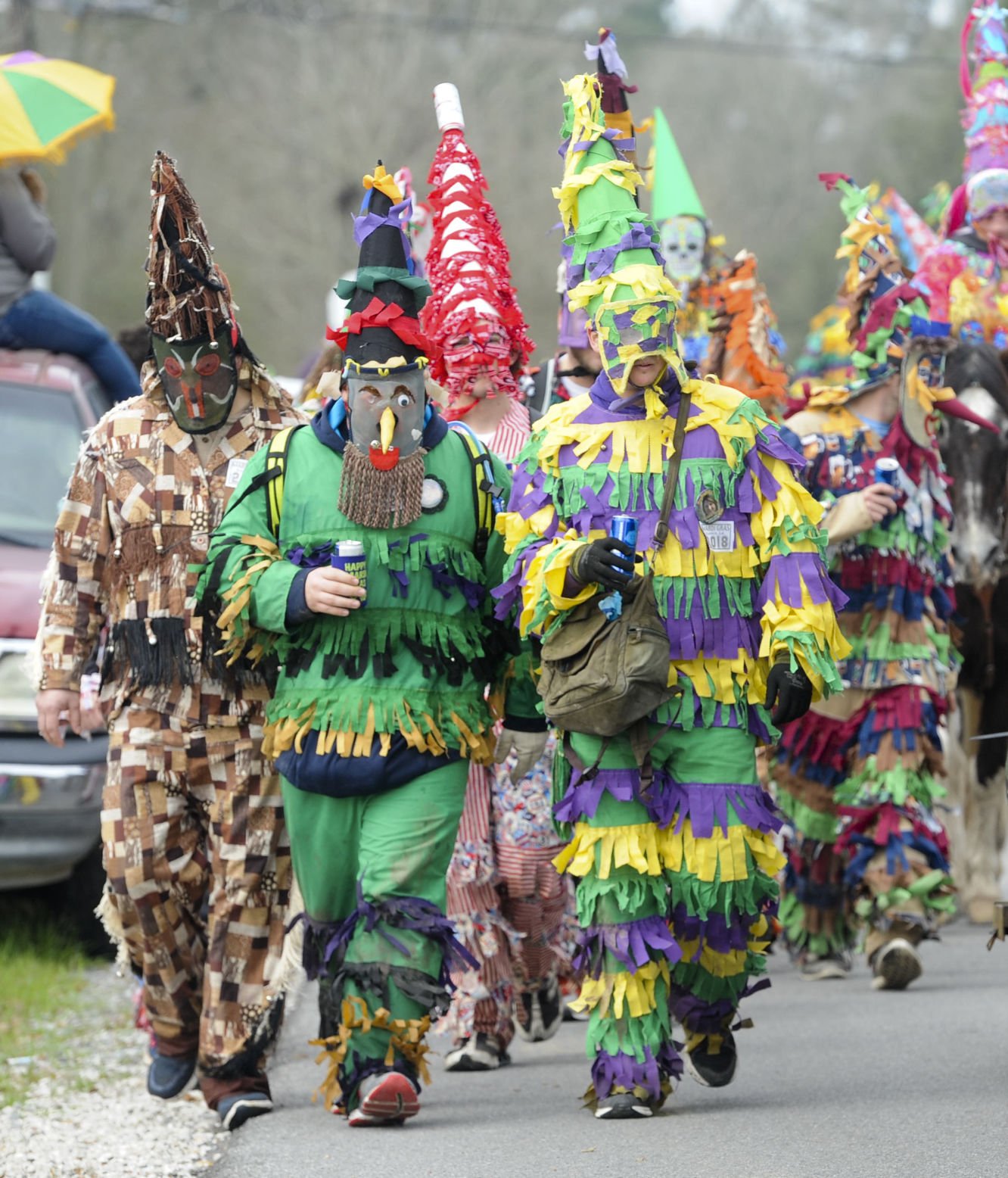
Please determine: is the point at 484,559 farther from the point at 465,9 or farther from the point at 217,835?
the point at 465,9

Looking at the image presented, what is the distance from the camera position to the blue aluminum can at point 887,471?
832cm

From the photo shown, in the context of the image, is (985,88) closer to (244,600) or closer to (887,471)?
(887,471)

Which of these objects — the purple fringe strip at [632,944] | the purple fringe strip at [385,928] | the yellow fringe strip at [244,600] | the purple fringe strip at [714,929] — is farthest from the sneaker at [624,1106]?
the yellow fringe strip at [244,600]

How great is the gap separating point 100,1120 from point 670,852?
1.90 metres

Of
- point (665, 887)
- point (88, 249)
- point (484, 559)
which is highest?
point (88, 249)

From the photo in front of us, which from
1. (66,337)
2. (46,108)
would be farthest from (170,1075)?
(46,108)

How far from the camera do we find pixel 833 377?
52.0ft

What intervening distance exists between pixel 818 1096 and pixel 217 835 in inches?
72.4

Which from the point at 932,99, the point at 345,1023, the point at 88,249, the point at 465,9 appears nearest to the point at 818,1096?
the point at 345,1023

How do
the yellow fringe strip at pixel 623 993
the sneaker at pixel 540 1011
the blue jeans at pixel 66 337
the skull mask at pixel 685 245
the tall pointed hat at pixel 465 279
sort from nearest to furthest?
1. the yellow fringe strip at pixel 623 993
2. the tall pointed hat at pixel 465 279
3. the sneaker at pixel 540 1011
4. the blue jeans at pixel 66 337
5. the skull mask at pixel 685 245

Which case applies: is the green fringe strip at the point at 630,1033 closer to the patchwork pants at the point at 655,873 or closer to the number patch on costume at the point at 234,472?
the patchwork pants at the point at 655,873

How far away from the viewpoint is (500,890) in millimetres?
7469

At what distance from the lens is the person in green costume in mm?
6055

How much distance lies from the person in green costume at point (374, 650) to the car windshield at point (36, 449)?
→ 3.61m
